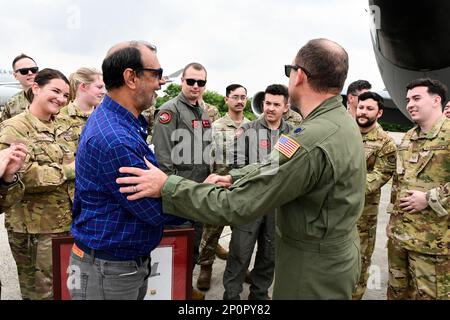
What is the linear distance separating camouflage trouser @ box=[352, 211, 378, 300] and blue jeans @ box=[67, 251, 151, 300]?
7.93 ft

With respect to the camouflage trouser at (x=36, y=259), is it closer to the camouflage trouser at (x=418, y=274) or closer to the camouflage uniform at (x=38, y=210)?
the camouflage uniform at (x=38, y=210)

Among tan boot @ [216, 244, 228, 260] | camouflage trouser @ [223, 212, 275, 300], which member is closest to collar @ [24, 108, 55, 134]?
camouflage trouser @ [223, 212, 275, 300]

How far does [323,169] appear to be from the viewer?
1.64 meters

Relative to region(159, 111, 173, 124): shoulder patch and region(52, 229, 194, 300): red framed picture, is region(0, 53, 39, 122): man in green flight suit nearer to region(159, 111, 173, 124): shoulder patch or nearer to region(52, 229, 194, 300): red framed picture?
region(159, 111, 173, 124): shoulder patch

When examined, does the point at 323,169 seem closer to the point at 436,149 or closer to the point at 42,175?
the point at 436,149

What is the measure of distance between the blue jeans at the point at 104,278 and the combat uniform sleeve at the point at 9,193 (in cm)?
69

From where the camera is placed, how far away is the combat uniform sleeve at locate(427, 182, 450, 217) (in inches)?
107

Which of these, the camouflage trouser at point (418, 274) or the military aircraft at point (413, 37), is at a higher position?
the military aircraft at point (413, 37)

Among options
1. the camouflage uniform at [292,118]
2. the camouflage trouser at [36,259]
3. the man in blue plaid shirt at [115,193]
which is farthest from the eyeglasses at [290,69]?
the camouflage uniform at [292,118]

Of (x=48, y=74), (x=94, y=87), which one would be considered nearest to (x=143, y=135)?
(x=48, y=74)

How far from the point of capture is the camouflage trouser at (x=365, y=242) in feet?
11.6

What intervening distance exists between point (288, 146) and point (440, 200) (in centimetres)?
170

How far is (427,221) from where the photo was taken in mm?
2857

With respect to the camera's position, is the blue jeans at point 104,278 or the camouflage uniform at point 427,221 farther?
the camouflage uniform at point 427,221
